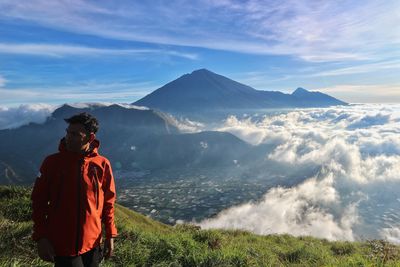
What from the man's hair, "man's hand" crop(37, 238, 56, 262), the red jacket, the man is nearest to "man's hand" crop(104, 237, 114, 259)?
the man

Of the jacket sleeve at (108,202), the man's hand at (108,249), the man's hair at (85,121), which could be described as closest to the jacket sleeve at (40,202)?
the man's hair at (85,121)

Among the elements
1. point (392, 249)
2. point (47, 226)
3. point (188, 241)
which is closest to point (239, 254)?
point (188, 241)

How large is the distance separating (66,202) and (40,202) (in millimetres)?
375

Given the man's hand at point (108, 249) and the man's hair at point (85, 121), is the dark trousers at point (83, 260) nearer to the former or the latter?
the man's hand at point (108, 249)

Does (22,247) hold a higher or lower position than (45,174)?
lower

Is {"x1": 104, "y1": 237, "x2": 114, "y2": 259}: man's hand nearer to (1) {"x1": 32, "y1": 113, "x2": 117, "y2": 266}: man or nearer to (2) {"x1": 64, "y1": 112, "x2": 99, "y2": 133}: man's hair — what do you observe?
(1) {"x1": 32, "y1": 113, "x2": 117, "y2": 266}: man

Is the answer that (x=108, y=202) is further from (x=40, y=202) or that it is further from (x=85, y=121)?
(x=85, y=121)

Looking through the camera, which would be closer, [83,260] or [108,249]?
[83,260]

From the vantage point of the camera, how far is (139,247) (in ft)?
34.7

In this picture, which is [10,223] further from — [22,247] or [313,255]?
[313,255]

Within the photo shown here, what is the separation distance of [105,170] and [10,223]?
7.19 m

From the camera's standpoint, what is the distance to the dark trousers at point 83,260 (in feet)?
18.4

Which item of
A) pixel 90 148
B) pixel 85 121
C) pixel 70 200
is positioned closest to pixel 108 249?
pixel 70 200

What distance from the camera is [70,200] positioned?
5578 millimetres
